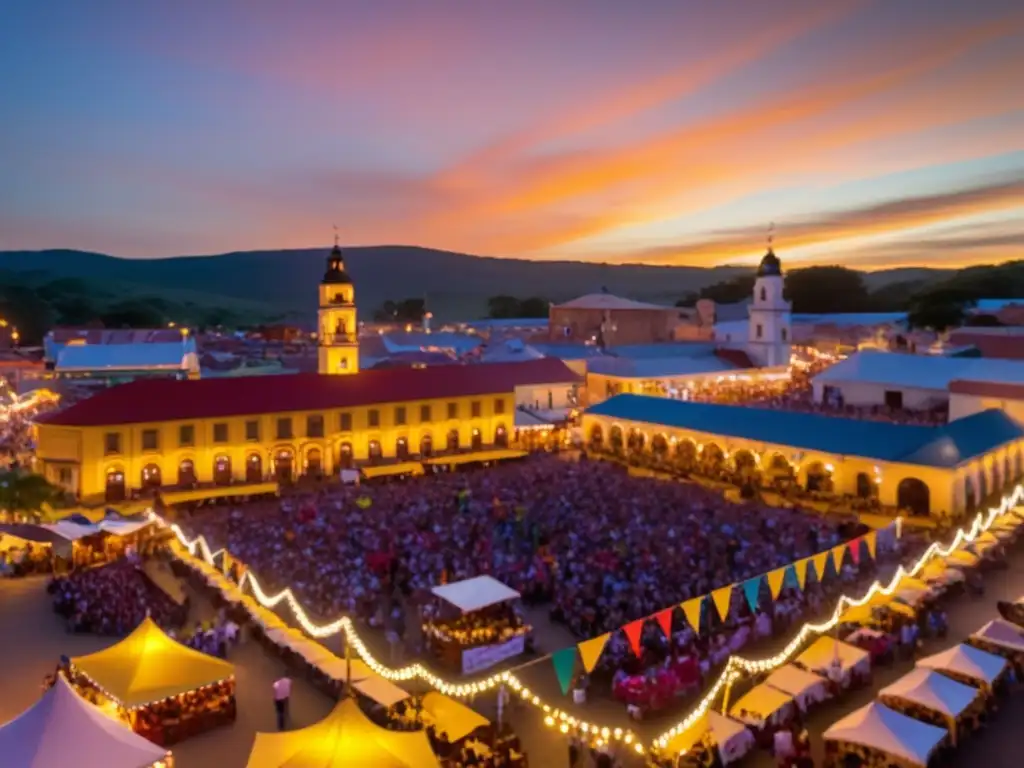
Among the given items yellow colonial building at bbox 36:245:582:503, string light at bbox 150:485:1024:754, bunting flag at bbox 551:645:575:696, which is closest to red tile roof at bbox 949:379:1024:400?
string light at bbox 150:485:1024:754

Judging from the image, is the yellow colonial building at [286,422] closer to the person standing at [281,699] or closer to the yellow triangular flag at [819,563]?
the person standing at [281,699]

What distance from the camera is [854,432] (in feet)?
84.6

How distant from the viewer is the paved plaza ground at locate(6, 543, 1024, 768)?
11023mm

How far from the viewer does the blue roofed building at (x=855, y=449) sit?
22969 mm

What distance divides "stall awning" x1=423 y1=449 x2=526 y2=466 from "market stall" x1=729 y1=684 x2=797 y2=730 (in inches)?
818

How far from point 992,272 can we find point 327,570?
11167cm

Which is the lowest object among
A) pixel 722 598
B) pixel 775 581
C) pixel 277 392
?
pixel 775 581

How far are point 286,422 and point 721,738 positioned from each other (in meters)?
22.6

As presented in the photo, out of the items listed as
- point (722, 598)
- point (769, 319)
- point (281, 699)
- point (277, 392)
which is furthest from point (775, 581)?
point (769, 319)

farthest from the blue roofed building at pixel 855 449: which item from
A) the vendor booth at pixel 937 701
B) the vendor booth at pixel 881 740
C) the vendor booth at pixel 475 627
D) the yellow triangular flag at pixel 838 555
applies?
the vendor booth at pixel 475 627

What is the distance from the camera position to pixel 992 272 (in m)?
103

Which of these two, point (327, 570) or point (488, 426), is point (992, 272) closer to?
point (488, 426)

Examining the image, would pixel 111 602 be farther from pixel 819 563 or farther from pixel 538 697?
pixel 819 563

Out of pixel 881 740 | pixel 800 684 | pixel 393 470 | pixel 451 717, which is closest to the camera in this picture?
pixel 881 740
